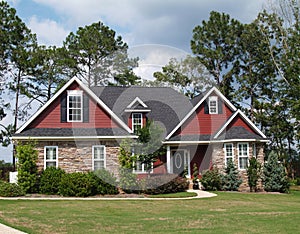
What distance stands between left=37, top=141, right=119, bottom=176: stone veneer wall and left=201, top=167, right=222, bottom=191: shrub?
549cm

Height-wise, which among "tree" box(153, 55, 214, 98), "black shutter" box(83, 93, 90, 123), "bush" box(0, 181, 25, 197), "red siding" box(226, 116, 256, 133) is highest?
"tree" box(153, 55, 214, 98)

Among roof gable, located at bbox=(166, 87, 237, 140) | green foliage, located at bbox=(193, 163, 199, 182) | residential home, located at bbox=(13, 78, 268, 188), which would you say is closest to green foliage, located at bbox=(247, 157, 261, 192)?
residential home, located at bbox=(13, 78, 268, 188)

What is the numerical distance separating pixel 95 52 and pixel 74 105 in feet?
57.8

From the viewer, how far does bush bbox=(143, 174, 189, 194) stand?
76.0 feet

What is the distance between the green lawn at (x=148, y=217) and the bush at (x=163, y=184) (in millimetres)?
4066

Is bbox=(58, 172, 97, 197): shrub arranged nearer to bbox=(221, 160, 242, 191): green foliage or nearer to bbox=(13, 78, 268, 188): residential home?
bbox=(13, 78, 268, 188): residential home

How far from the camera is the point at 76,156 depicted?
938 inches

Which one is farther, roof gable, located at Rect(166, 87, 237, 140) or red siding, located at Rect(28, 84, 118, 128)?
roof gable, located at Rect(166, 87, 237, 140)

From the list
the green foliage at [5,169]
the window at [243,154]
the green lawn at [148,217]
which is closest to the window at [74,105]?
the green lawn at [148,217]

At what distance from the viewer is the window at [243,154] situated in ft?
87.6

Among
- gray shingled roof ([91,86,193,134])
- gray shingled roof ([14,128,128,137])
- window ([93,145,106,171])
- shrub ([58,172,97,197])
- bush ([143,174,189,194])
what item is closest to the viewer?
shrub ([58,172,97,197])

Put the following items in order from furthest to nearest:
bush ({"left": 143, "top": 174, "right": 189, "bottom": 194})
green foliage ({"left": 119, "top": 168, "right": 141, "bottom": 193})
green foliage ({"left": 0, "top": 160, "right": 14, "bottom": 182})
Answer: green foliage ({"left": 0, "top": 160, "right": 14, "bottom": 182})
bush ({"left": 143, "top": 174, "right": 189, "bottom": 194})
green foliage ({"left": 119, "top": 168, "right": 141, "bottom": 193})

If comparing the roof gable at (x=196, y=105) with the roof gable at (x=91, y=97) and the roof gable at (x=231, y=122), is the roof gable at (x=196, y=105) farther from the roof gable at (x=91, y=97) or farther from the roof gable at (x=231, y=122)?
the roof gable at (x=91, y=97)

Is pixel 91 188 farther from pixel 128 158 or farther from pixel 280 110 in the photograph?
pixel 280 110
